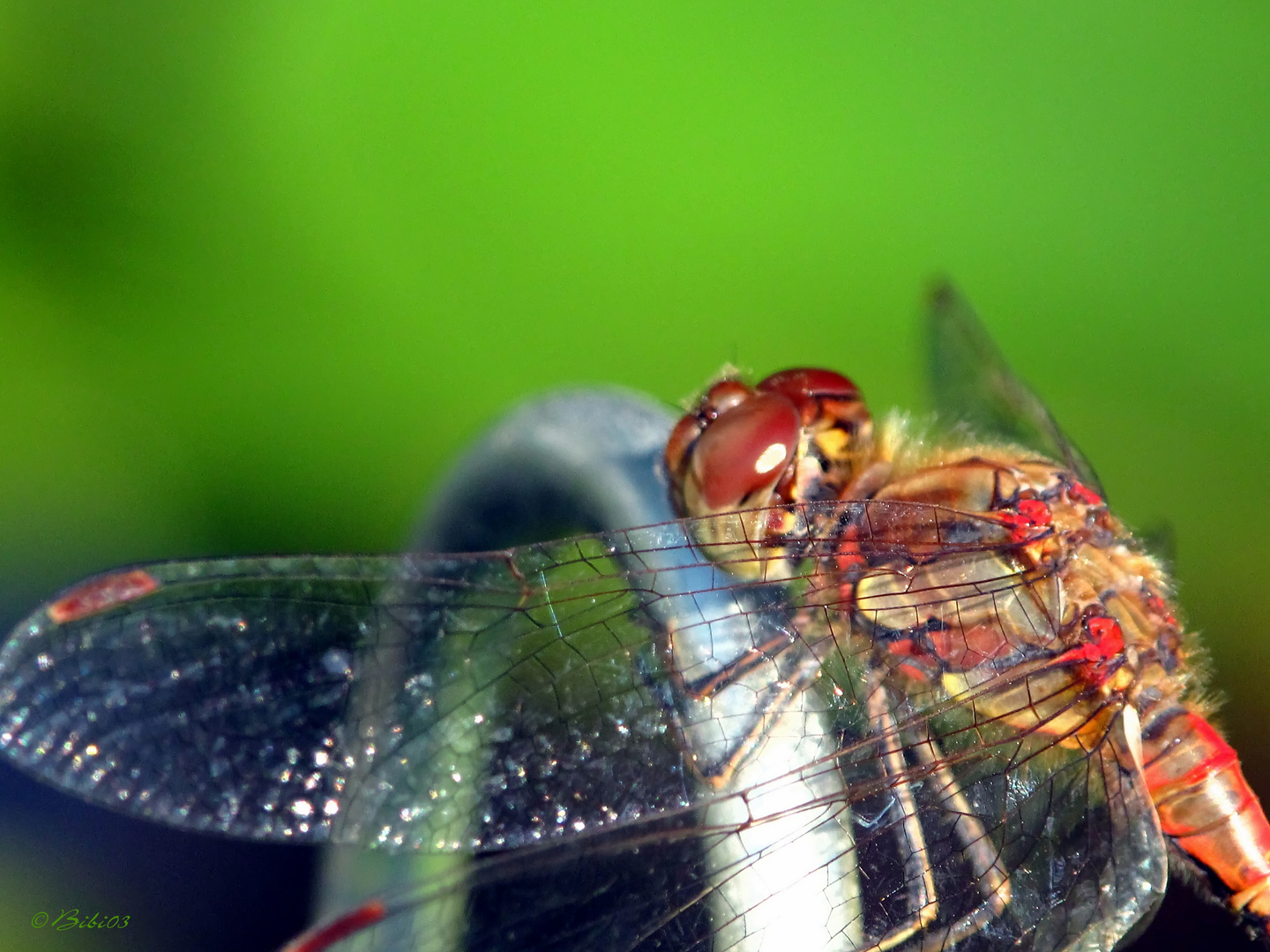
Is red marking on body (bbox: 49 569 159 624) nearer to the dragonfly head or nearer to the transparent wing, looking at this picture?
the dragonfly head

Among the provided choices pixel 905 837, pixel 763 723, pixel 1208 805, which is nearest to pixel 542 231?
pixel 763 723

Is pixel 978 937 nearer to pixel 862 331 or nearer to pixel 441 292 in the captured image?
pixel 862 331

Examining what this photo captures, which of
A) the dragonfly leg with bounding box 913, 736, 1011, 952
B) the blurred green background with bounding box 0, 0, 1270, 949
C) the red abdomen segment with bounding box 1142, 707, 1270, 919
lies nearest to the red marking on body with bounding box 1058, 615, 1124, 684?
the red abdomen segment with bounding box 1142, 707, 1270, 919

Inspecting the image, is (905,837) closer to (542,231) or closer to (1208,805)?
(1208,805)

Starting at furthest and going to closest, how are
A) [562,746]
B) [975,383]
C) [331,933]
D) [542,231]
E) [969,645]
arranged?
1. [542,231]
2. [975,383]
3. [969,645]
4. [562,746]
5. [331,933]

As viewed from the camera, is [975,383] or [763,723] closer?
[763,723]

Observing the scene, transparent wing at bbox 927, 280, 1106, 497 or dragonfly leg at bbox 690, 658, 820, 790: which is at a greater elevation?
transparent wing at bbox 927, 280, 1106, 497

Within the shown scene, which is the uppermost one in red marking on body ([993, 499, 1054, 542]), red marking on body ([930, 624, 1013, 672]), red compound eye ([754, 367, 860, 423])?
red compound eye ([754, 367, 860, 423])
